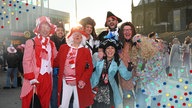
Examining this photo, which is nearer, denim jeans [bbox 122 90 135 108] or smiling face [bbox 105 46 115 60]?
smiling face [bbox 105 46 115 60]

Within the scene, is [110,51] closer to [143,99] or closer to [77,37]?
[77,37]

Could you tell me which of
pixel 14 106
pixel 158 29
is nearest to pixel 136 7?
pixel 158 29

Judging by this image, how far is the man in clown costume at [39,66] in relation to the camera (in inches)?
→ 177

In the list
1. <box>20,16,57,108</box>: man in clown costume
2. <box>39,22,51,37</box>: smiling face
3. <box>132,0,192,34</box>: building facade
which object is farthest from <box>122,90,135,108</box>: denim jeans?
<box>132,0,192,34</box>: building facade

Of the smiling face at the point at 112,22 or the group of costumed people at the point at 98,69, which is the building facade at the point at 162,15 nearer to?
the smiling face at the point at 112,22

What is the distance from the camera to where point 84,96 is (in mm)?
4879

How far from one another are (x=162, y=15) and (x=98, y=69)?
61491 millimetres

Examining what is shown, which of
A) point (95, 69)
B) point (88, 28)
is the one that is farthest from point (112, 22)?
point (95, 69)

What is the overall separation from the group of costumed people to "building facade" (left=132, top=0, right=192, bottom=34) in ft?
141

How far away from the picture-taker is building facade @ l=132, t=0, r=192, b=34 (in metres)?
49.6

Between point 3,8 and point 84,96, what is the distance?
2171 mm

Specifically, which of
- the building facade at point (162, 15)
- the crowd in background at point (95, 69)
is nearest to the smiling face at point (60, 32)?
the crowd in background at point (95, 69)

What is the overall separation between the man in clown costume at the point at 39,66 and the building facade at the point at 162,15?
43582 mm

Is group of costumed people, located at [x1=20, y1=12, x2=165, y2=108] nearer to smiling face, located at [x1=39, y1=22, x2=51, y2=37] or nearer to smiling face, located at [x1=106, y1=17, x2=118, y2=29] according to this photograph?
smiling face, located at [x1=39, y1=22, x2=51, y2=37]
